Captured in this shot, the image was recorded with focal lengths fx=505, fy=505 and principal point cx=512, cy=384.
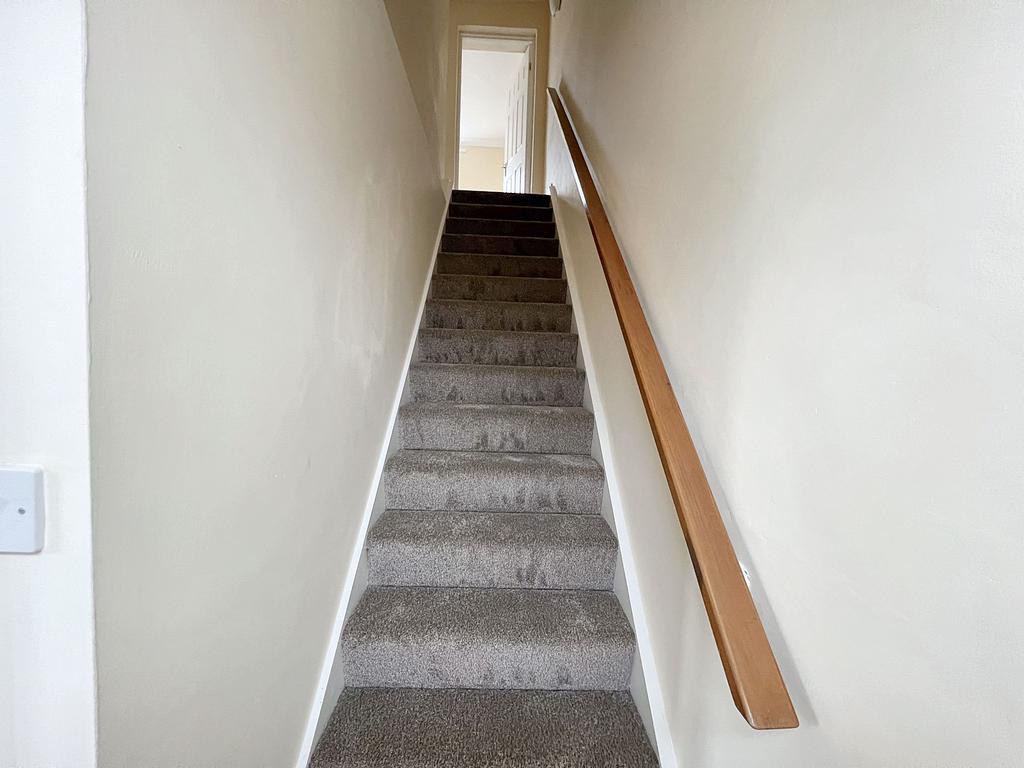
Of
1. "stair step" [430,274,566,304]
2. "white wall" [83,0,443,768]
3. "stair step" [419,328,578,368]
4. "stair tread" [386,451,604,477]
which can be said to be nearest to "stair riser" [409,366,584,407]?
"stair step" [419,328,578,368]

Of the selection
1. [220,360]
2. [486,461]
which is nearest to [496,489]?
[486,461]

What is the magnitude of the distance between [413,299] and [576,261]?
84 cm

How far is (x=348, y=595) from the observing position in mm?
1329

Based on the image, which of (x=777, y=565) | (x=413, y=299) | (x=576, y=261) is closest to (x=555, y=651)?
(x=777, y=565)

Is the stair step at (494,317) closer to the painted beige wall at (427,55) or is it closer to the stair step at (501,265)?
the stair step at (501,265)

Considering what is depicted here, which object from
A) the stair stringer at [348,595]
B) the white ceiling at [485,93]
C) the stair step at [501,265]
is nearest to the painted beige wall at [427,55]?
the stair step at [501,265]

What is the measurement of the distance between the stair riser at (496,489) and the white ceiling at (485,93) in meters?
4.83

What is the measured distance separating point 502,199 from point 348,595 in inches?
122

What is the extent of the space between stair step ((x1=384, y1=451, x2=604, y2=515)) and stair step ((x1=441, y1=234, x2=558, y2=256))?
67.2 inches

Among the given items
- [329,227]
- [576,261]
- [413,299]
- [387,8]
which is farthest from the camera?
[576,261]

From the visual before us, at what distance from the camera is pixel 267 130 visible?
796 millimetres

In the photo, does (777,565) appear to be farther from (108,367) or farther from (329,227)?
(329,227)

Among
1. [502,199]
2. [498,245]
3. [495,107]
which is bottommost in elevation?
[498,245]

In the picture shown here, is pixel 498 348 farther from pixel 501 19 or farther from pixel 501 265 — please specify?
pixel 501 19
